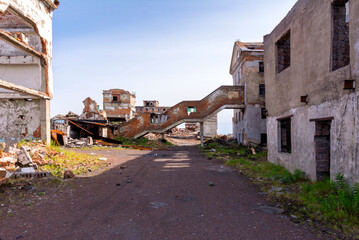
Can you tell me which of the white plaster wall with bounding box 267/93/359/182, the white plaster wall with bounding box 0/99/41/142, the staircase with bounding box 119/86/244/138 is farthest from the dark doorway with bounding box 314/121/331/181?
the staircase with bounding box 119/86/244/138

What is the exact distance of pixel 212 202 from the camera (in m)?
5.65

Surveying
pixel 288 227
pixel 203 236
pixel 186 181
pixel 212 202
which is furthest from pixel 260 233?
pixel 186 181

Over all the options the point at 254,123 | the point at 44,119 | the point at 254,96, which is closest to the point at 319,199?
the point at 44,119

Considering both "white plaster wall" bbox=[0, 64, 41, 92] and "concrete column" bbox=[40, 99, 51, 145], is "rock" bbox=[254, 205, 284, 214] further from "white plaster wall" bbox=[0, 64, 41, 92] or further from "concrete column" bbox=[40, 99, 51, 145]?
"white plaster wall" bbox=[0, 64, 41, 92]

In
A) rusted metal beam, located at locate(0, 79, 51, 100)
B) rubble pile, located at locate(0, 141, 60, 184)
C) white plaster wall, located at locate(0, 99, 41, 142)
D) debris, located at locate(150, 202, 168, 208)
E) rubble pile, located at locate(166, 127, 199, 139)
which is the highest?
rusted metal beam, located at locate(0, 79, 51, 100)

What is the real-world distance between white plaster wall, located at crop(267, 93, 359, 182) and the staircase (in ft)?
39.6

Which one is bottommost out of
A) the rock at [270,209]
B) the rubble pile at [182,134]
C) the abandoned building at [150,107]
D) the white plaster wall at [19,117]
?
the rubble pile at [182,134]

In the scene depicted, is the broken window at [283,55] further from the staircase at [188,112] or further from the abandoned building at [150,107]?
the abandoned building at [150,107]

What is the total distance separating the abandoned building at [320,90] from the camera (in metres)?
5.58

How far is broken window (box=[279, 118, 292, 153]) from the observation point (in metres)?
10.0

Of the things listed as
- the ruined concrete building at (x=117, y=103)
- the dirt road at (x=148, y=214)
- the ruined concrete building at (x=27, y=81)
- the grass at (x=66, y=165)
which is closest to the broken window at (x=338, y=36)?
the dirt road at (x=148, y=214)

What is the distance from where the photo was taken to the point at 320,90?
6883mm

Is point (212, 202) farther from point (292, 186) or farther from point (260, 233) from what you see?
point (292, 186)

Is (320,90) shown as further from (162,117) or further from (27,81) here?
(162,117)
